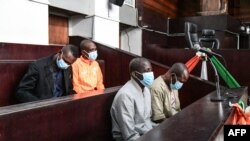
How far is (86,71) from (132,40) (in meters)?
3.72

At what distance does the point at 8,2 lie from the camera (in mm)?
3547

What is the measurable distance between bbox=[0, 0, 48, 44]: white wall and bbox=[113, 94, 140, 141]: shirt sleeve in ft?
6.00

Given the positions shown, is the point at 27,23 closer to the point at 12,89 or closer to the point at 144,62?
the point at 12,89

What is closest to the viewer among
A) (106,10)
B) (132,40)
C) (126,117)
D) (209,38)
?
(126,117)

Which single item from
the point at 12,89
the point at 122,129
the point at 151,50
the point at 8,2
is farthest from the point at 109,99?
the point at 151,50

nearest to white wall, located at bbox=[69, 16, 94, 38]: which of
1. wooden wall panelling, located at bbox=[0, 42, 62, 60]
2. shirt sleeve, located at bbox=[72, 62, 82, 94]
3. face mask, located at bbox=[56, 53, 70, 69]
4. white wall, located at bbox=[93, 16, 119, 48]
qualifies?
white wall, located at bbox=[93, 16, 119, 48]

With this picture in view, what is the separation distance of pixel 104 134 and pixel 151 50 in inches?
179

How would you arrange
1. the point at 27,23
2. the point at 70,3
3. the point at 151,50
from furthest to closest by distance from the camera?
the point at 151,50, the point at 70,3, the point at 27,23

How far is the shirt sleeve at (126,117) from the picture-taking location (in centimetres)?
214

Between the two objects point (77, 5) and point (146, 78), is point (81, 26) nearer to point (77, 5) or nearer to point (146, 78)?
point (77, 5)

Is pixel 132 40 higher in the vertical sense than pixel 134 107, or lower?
higher

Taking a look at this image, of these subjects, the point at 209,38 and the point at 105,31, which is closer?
the point at 105,31

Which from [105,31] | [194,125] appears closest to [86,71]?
[194,125]

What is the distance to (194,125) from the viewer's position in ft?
5.34
